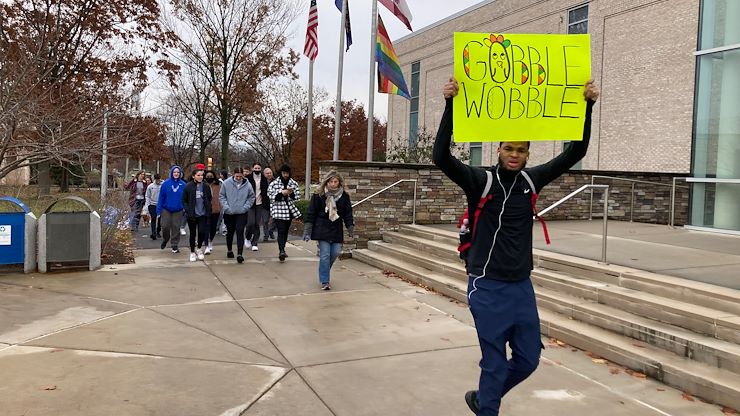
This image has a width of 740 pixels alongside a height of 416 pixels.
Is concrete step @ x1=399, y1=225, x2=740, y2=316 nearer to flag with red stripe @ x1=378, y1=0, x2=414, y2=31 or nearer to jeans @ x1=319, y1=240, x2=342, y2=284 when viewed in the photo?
jeans @ x1=319, y1=240, x2=342, y2=284

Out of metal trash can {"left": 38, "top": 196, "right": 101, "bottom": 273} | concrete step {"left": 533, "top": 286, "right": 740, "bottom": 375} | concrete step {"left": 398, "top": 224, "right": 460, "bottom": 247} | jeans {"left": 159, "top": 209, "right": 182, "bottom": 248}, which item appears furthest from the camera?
jeans {"left": 159, "top": 209, "right": 182, "bottom": 248}

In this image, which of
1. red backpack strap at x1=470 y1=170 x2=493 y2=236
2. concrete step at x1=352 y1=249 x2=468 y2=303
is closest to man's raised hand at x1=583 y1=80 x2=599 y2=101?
red backpack strap at x1=470 y1=170 x2=493 y2=236

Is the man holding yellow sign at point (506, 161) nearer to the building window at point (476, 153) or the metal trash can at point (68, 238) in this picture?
the metal trash can at point (68, 238)

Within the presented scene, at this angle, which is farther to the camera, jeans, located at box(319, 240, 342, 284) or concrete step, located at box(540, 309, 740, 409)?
jeans, located at box(319, 240, 342, 284)

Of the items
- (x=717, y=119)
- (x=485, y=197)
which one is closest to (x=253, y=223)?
(x=485, y=197)

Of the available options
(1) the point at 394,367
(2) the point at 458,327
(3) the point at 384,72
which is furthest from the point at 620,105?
(1) the point at 394,367

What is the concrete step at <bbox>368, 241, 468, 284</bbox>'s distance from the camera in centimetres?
809

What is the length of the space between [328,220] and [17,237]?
185 inches

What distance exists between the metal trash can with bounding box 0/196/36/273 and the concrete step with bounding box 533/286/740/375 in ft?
24.3

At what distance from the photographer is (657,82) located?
2156 centimetres

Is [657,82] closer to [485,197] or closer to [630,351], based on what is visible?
[630,351]

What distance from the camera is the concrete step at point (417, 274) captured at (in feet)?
24.7

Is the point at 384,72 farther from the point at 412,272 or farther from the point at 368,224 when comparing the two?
the point at 412,272

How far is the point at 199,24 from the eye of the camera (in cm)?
2683
